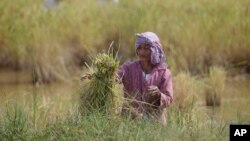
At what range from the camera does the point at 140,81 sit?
6.98 meters

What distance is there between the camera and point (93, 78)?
6.88m

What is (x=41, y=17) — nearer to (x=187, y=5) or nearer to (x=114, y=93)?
(x=187, y=5)

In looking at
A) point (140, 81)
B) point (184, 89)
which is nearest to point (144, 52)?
point (140, 81)

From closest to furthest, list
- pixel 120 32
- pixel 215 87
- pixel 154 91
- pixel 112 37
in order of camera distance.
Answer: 1. pixel 154 91
2. pixel 215 87
3. pixel 120 32
4. pixel 112 37

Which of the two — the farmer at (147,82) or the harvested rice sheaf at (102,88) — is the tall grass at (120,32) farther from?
the harvested rice sheaf at (102,88)

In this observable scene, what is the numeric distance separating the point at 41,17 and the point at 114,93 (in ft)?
21.4

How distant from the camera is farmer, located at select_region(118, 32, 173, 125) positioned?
6820mm

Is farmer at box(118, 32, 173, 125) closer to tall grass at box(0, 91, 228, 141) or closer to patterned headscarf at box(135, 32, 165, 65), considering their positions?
patterned headscarf at box(135, 32, 165, 65)

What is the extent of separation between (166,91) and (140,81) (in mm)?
236

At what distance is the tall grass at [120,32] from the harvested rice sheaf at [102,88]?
5945mm

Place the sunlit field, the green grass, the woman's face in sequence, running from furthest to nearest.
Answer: the sunlit field
the woman's face
the green grass

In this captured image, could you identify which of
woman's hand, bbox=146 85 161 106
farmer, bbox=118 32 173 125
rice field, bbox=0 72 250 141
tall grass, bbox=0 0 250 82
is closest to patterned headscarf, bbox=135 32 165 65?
farmer, bbox=118 32 173 125

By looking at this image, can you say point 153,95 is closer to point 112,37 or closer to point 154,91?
point 154,91

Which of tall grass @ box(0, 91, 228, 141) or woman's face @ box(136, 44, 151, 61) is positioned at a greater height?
woman's face @ box(136, 44, 151, 61)
